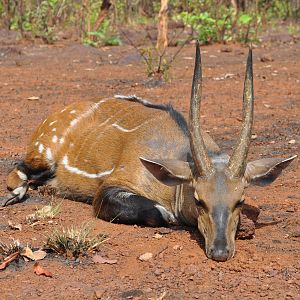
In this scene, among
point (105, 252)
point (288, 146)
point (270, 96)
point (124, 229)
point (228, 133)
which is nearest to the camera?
point (105, 252)

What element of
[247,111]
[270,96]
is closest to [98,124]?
[247,111]

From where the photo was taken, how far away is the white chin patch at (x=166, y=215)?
548cm

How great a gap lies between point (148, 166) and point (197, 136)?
1.33 feet

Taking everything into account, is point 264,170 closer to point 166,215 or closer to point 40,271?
point 166,215

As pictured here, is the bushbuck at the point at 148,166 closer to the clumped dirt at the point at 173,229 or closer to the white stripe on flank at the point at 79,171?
the white stripe on flank at the point at 79,171

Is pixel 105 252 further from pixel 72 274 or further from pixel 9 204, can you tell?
pixel 9 204

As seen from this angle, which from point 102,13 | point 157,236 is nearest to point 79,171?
point 157,236

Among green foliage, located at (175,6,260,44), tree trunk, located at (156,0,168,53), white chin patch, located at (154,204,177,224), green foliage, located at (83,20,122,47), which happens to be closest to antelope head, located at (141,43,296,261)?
white chin patch, located at (154,204,177,224)

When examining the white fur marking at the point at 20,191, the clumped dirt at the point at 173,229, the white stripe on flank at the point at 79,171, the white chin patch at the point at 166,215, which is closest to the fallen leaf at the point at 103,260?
the clumped dirt at the point at 173,229

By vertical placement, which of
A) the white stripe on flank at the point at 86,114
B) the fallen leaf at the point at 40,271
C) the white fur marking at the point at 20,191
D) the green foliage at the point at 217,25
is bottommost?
the green foliage at the point at 217,25

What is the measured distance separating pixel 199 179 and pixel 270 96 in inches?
218

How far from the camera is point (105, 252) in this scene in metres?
4.88

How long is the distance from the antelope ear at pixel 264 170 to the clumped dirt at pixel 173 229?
39cm

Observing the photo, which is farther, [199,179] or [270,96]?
[270,96]
